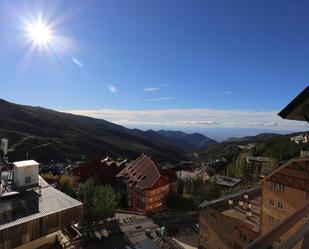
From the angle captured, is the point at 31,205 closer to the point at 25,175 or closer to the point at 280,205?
the point at 25,175

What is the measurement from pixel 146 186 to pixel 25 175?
36.3m

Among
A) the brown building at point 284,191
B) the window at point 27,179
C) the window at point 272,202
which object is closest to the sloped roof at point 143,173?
the brown building at point 284,191

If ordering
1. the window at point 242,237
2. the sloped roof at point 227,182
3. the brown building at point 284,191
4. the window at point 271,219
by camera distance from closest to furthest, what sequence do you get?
the brown building at point 284,191 → the window at point 271,219 → the window at point 242,237 → the sloped roof at point 227,182

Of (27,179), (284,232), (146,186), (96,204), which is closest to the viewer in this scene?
(284,232)

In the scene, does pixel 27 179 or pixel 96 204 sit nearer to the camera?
pixel 27 179

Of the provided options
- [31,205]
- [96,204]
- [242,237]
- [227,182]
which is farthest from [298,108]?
[227,182]

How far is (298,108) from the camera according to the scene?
494cm

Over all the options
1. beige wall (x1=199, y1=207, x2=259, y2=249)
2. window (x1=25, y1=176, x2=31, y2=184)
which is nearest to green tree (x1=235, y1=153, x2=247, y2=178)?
beige wall (x1=199, y1=207, x2=259, y2=249)

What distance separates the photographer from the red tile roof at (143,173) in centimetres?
5319

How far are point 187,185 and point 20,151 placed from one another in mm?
100076

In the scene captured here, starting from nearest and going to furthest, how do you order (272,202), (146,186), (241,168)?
1. (272,202)
2. (146,186)
3. (241,168)

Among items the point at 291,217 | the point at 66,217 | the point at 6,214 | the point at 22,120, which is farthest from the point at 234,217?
the point at 22,120

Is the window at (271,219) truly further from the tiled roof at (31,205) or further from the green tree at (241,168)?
the green tree at (241,168)

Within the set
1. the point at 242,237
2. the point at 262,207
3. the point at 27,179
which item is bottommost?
the point at 242,237
